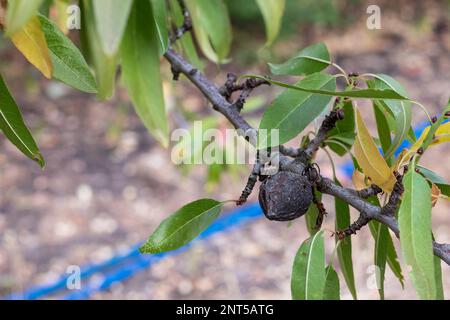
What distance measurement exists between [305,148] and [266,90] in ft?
7.64

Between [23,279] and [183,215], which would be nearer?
[183,215]

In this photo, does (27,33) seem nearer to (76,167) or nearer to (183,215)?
(183,215)

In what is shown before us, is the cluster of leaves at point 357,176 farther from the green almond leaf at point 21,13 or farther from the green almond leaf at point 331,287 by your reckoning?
the green almond leaf at point 21,13

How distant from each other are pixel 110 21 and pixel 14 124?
1.05 feet

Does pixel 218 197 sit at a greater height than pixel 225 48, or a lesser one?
lesser

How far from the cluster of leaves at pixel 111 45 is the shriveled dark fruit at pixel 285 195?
5.5 inches

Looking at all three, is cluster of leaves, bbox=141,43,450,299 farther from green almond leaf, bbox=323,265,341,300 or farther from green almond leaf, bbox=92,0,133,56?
green almond leaf, bbox=92,0,133,56

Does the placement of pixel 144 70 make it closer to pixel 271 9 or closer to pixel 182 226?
pixel 271 9

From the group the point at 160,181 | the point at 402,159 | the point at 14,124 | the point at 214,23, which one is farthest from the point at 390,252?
the point at 160,181

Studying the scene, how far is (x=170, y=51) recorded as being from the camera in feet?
2.39

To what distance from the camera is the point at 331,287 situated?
613mm

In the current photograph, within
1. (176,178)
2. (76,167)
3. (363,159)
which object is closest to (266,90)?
(176,178)

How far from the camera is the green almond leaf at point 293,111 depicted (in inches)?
21.8

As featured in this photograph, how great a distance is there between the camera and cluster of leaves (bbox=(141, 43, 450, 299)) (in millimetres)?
471
